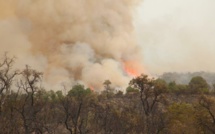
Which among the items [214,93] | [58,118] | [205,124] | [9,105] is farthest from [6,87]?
[214,93]

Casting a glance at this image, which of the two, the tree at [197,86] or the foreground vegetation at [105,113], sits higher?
the tree at [197,86]

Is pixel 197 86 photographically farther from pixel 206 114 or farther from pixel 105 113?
pixel 206 114

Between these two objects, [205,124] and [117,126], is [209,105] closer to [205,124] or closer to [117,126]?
[205,124]

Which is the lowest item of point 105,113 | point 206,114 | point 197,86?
point 206,114

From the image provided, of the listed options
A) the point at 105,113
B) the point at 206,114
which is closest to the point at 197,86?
the point at 105,113

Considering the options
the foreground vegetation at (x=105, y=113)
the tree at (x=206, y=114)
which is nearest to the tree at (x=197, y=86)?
the foreground vegetation at (x=105, y=113)

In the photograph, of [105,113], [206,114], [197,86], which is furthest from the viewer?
[197,86]

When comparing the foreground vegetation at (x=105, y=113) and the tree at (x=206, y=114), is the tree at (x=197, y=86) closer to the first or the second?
the foreground vegetation at (x=105, y=113)

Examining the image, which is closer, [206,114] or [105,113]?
[206,114]

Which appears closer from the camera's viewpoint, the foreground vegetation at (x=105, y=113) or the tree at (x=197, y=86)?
the foreground vegetation at (x=105, y=113)

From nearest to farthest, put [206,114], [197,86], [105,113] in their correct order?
1. [206,114]
2. [105,113]
3. [197,86]

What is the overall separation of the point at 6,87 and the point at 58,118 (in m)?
43.6

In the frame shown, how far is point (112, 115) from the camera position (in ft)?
257

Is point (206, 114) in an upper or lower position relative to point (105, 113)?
lower
